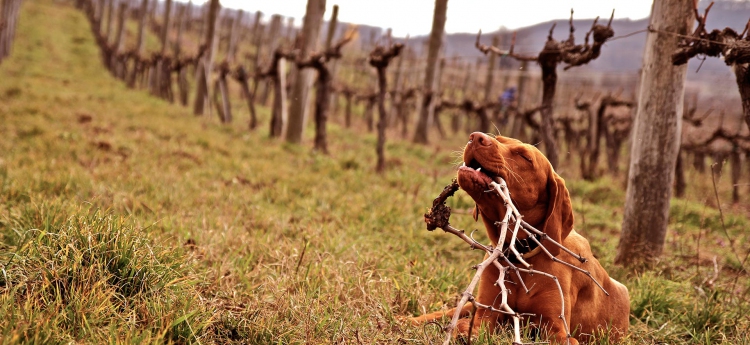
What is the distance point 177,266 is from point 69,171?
3636 mm

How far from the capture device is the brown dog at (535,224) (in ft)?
7.80

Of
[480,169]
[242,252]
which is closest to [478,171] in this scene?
[480,169]

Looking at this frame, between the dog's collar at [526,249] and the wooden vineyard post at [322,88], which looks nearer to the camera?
the dog's collar at [526,249]

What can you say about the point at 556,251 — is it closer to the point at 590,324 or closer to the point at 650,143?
the point at 590,324

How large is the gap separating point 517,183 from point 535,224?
33cm

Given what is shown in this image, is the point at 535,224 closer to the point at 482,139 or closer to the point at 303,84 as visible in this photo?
the point at 482,139

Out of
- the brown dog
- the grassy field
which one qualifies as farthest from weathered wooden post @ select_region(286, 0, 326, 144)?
the brown dog

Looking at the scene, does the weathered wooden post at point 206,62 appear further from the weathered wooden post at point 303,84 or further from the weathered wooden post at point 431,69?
the weathered wooden post at point 431,69

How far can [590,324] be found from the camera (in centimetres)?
279

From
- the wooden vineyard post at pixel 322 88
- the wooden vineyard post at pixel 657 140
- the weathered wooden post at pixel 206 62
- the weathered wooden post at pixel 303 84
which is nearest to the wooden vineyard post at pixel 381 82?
the wooden vineyard post at pixel 322 88

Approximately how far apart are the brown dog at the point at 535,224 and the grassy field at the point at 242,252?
0.86ft

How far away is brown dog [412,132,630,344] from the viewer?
93.7 inches

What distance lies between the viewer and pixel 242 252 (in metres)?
3.95

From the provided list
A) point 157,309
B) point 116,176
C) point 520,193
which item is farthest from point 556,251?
point 116,176
